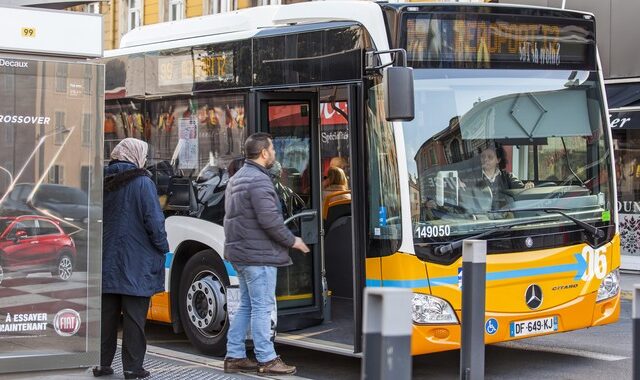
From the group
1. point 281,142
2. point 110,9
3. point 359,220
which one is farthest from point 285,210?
point 110,9

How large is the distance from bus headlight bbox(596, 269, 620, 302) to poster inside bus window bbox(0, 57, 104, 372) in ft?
13.0

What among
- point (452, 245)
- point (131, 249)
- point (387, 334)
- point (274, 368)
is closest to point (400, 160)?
point (452, 245)

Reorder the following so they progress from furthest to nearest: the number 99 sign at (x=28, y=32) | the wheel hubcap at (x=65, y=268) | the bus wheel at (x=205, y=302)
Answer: the bus wheel at (x=205, y=302) → the wheel hubcap at (x=65, y=268) → the number 99 sign at (x=28, y=32)

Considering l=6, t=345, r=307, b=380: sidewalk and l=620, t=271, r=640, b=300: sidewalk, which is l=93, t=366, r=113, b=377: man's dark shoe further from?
l=620, t=271, r=640, b=300: sidewalk

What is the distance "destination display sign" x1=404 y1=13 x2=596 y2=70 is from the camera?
8125 mm

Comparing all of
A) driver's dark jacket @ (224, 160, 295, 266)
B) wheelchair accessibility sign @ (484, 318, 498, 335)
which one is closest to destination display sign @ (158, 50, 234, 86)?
driver's dark jacket @ (224, 160, 295, 266)

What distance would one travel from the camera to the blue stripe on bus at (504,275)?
7906 mm

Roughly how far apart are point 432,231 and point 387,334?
3.86 m

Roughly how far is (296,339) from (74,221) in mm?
2312

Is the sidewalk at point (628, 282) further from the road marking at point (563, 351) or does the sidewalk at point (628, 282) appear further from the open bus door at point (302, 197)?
the open bus door at point (302, 197)

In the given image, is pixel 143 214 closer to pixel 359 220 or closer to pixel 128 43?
pixel 359 220

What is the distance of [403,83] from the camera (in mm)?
7637

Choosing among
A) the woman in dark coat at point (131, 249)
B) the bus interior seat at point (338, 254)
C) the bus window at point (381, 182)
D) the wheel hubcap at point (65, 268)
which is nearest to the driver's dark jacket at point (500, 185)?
the bus window at point (381, 182)

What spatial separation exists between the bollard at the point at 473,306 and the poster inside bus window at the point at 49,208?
240 centimetres
